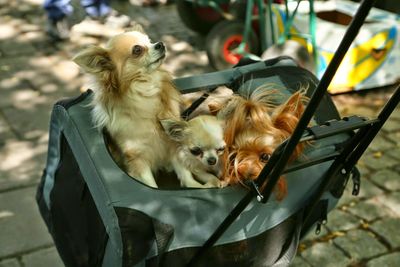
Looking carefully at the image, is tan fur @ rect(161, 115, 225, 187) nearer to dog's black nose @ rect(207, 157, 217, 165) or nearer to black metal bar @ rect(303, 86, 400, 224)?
dog's black nose @ rect(207, 157, 217, 165)

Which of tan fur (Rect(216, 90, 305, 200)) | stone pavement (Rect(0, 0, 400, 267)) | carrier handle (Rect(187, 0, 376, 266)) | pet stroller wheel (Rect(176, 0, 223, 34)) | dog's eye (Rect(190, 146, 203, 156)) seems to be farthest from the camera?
pet stroller wheel (Rect(176, 0, 223, 34))

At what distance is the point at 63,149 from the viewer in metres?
2.02

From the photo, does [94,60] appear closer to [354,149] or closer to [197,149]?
[197,149]

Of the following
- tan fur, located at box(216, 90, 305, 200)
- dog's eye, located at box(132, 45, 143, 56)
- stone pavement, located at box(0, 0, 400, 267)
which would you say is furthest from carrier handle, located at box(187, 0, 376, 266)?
stone pavement, located at box(0, 0, 400, 267)

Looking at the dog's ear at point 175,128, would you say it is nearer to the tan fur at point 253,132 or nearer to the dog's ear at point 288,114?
the tan fur at point 253,132

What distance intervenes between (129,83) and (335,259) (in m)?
1.47

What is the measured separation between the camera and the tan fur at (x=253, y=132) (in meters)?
1.69

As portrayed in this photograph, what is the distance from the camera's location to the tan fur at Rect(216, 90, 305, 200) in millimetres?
1693

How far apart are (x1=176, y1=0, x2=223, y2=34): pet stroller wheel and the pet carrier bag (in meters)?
3.04

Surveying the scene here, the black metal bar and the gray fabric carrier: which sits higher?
the black metal bar

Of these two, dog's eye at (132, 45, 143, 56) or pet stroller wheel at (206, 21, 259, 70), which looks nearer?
dog's eye at (132, 45, 143, 56)

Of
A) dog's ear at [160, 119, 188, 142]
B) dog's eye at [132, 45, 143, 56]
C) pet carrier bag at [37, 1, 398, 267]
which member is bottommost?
pet carrier bag at [37, 1, 398, 267]

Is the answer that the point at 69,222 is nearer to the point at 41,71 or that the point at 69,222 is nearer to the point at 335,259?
the point at 335,259

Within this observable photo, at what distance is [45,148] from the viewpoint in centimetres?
340
